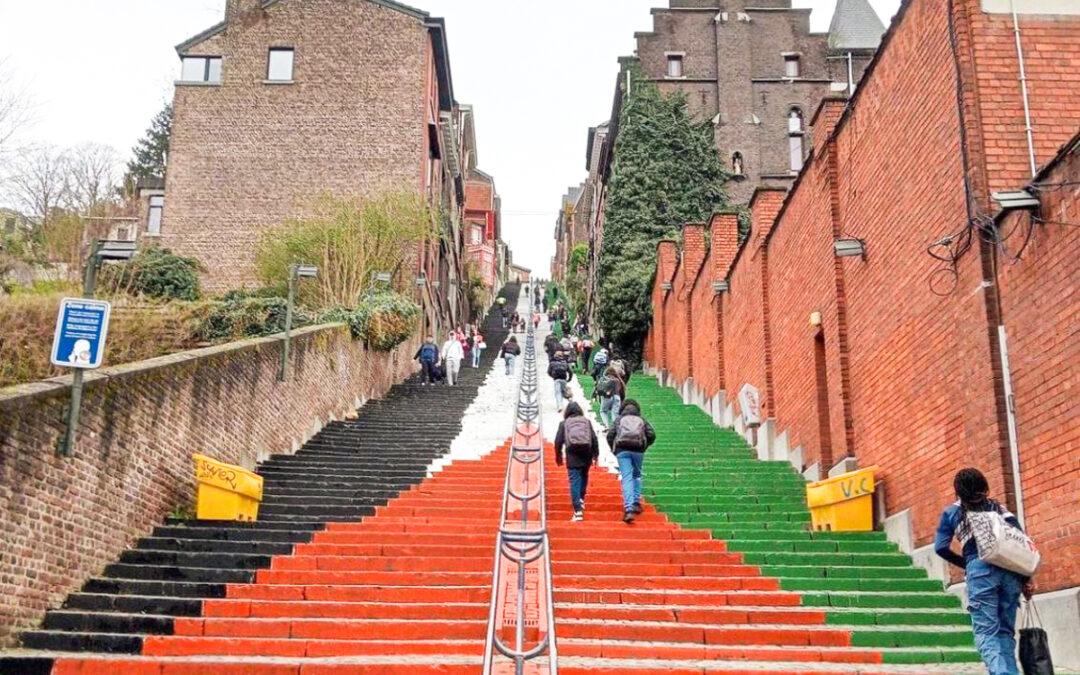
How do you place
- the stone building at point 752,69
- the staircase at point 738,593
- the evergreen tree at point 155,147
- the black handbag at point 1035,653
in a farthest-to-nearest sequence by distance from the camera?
the evergreen tree at point 155,147
the stone building at point 752,69
the staircase at point 738,593
the black handbag at point 1035,653

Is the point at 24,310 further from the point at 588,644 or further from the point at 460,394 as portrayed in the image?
the point at 460,394

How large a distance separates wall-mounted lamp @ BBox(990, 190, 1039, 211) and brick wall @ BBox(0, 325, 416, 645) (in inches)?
327

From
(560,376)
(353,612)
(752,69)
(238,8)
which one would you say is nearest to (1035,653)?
(353,612)

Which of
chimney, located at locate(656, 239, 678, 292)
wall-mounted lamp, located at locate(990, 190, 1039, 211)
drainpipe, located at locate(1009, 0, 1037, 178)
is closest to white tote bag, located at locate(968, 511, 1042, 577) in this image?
wall-mounted lamp, located at locate(990, 190, 1039, 211)

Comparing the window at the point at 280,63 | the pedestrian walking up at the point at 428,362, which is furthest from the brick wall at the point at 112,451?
the window at the point at 280,63

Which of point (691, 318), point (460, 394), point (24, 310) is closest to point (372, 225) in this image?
point (460, 394)

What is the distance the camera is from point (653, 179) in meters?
40.6

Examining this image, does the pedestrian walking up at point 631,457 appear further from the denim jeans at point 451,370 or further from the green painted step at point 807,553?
the denim jeans at point 451,370

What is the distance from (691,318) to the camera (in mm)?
26188

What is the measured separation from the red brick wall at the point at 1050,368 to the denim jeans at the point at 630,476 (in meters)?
4.64

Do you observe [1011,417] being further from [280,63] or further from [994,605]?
[280,63]

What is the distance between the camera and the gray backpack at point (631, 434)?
11742 mm

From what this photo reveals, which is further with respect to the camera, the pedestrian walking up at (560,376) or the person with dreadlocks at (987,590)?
the pedestrian walking up at (560,376)

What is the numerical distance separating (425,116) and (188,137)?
776 cm
